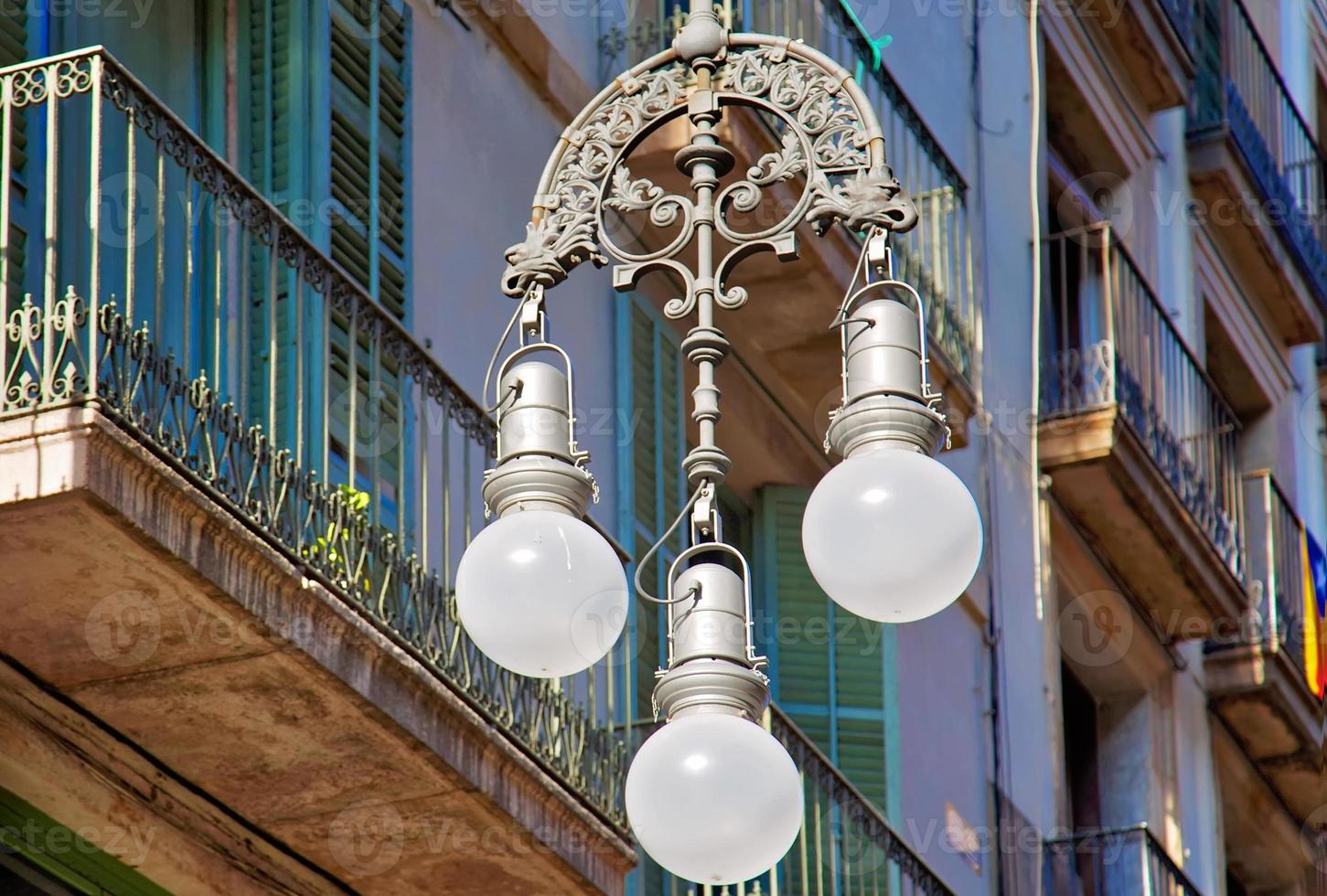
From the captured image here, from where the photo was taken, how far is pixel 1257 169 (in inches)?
791

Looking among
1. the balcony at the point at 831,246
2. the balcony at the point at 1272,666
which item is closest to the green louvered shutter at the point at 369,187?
the balcony at the point at 831,246

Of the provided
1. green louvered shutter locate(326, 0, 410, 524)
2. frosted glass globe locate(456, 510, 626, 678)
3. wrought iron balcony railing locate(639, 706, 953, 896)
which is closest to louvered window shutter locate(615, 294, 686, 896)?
wrought iron balcony railing locate(639, 706, 953, 896)

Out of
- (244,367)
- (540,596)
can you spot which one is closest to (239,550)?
(244,367)

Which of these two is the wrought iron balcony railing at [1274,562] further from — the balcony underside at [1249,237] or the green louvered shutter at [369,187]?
the green louvered shutter at [369,187]

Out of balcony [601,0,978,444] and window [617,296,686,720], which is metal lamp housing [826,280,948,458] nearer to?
window [617,296,686,720]

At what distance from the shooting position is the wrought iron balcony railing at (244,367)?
7.27 m

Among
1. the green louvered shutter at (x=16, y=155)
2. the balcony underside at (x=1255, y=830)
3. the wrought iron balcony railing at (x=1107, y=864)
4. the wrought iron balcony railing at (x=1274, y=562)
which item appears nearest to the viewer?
the green louvered shutter at (x=16, y=155)

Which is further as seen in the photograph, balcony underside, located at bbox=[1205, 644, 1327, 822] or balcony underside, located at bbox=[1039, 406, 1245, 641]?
balcony underside, located at bbox=[1205, 644, 1327, 822]

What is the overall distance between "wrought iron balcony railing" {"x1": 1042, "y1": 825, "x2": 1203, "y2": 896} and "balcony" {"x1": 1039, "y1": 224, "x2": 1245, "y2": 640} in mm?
1852

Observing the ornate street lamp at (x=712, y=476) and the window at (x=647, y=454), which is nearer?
the ornate street lamp at (x=712, y=476)

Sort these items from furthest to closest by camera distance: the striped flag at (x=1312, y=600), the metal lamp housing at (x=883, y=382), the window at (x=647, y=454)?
the striped flag at (x=1312, y=600) → the window at (x=647, y=454) → the metal lamp housing at (x=883, y=382)

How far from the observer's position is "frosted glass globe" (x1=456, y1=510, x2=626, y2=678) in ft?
18.6

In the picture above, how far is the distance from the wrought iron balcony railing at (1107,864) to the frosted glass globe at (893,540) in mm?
9083

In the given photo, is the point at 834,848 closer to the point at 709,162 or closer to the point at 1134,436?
the point at 1134,436
